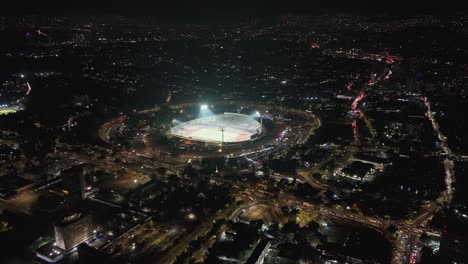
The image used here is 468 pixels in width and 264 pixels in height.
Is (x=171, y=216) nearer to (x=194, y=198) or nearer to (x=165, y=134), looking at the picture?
(x=194, y=198)

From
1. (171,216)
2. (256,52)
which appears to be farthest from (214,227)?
(256,52)

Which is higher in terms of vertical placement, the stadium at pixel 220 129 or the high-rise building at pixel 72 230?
the high-rise building at pixel 72 230

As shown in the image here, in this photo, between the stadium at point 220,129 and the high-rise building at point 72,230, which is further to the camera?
the stadium at point 220,129

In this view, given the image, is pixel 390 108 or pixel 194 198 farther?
pixel 390 108

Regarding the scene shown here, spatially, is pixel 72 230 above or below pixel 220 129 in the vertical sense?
above

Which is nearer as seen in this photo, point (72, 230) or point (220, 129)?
point (72, 230)
